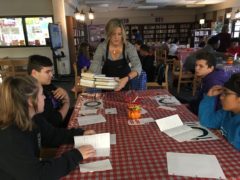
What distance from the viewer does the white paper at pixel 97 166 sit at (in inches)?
41.7

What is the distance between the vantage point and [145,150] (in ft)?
3.96

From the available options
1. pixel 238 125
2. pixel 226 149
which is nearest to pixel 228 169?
pixel 226 149

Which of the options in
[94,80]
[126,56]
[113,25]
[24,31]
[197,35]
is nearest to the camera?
[94,80]

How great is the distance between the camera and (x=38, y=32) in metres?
6.57

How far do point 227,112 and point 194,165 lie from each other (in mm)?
618

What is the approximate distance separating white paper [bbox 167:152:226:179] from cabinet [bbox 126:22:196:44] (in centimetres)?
1195

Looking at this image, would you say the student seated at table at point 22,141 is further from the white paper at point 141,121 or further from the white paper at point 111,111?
the white paper at point 111,111

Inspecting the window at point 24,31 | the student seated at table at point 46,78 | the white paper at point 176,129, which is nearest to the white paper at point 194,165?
the white paper at point 176,129

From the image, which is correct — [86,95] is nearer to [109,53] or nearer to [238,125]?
[109,53]

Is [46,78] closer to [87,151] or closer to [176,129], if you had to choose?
[87,151]

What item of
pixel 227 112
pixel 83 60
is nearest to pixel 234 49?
pixel 83 60

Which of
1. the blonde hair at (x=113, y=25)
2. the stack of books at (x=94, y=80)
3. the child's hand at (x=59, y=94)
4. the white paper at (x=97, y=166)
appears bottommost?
the white paper at (x=97, y=166)

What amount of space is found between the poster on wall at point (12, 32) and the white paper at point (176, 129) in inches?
244

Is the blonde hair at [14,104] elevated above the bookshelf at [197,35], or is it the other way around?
the bookshelf at [197,35]
